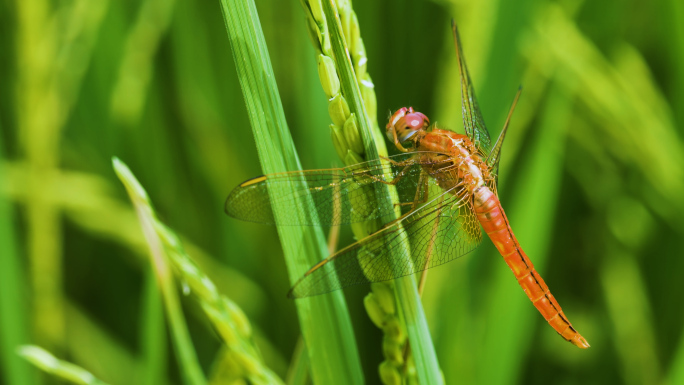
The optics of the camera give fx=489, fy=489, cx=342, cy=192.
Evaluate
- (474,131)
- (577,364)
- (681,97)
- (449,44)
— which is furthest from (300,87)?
(577,364)

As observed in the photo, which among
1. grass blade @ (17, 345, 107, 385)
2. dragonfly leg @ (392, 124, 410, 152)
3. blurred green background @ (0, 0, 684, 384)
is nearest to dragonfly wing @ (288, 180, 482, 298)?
dragonfly leg @ (392, 124, 410, 152)

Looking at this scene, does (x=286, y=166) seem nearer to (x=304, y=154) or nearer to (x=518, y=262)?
(x=518, y=262)

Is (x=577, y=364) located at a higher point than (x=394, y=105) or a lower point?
lower

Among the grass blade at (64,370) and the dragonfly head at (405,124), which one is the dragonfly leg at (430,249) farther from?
the grass blade at (64,370)

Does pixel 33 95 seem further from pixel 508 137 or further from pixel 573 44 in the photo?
pixel 573 44

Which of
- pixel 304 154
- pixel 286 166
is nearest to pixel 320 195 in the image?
pixel 286 166

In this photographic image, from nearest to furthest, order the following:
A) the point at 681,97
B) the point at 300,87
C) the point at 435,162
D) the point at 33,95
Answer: the point at 435,162 < the point at 33,95 < the point at 681,97 < the point at 300,87

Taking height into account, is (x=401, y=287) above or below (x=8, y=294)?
below
